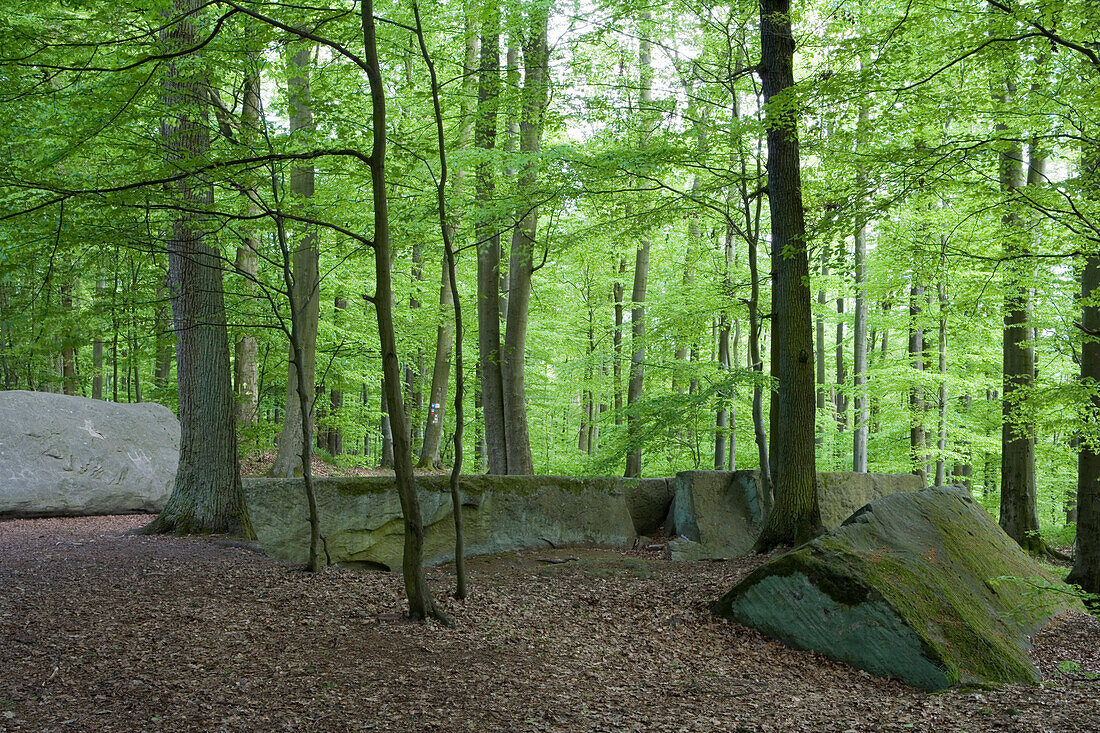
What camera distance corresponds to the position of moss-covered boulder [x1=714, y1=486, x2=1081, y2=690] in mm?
4797

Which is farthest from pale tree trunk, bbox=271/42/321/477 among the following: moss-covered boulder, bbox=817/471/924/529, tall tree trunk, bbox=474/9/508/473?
moss-covered boulder, bbox=817/471/924/529

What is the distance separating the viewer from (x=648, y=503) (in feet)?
32.9

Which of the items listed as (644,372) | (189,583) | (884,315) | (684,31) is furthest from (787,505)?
(884,315)

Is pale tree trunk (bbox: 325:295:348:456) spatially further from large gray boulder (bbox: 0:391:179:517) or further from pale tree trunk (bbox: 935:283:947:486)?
pale tree trunk (bbox: 935:283:947:486)

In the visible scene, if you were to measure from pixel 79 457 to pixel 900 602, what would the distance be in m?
10.0

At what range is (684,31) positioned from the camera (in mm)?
10484

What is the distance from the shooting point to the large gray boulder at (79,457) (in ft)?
31.1

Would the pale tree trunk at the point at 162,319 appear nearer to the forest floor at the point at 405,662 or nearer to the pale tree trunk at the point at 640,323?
the forest floor at the point at 405,662

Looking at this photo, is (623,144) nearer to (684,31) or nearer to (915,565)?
(684,31)

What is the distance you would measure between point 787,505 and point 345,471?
10332mm

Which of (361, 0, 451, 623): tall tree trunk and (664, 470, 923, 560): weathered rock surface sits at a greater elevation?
(361, 0, 451, 623): tall tree trunk

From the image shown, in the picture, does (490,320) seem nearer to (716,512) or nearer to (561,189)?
(561,189)

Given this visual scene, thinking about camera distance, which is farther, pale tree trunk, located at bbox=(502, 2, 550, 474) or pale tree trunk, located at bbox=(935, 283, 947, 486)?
pale tree trunk, located at bbox=(935, 283, 947, 486)

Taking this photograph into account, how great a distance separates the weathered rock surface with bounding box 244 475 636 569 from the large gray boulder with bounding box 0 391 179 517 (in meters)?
3.44
